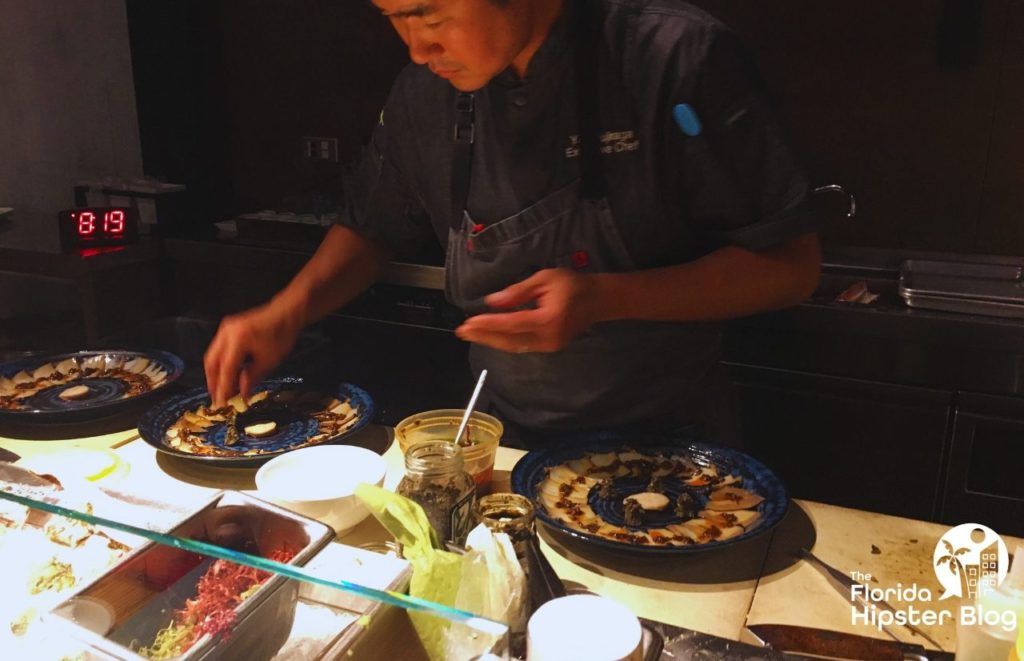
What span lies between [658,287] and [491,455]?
39cm

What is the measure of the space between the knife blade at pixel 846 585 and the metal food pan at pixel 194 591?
0.62m

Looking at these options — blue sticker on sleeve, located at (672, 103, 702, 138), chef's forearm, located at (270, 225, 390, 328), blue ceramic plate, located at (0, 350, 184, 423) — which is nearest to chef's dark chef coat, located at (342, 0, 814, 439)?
blue sticker on sleeve, located at (672, 103, 702, 138)

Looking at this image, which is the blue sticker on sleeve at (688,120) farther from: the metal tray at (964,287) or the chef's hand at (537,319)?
the metal tray at (964,287)

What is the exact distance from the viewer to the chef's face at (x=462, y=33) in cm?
114

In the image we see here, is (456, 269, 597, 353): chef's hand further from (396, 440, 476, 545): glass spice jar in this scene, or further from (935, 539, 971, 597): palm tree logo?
(935, 539, 971, 597): palm tree logo

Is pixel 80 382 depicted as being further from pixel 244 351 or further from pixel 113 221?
pixel 113 221

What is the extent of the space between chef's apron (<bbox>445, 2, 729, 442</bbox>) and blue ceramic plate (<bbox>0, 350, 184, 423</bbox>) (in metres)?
0.68

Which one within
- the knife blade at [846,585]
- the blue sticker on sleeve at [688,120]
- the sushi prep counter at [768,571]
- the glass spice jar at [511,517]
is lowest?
the sushi prep counter at [768,571]

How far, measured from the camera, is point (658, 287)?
4.53 feet

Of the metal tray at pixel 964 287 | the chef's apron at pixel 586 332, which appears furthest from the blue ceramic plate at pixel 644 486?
the metal tray at pixel 964 287

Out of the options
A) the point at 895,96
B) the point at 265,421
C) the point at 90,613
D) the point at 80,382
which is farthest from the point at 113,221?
the point at 895,96

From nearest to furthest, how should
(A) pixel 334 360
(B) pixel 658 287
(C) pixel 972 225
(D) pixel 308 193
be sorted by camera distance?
(B) pixel 658 287 → (C) pixel 972 225 → (A) pixel 334 360 → (D) pixel 308 193

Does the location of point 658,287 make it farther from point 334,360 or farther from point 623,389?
point 334,360

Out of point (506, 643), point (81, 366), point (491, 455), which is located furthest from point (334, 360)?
point (506, 643)
